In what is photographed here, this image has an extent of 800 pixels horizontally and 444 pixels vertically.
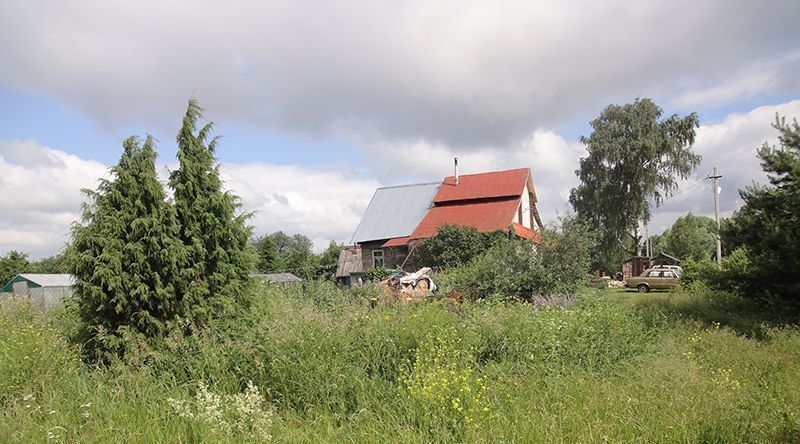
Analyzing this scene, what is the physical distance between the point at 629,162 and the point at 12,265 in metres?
53.4

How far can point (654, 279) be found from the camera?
29.6 metres

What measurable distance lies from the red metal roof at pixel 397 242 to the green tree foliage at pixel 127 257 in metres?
25.3

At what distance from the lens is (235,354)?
19.1 feet

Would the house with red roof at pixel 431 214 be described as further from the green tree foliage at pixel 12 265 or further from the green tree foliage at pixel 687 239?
the green tree foliage at pixel 12 265

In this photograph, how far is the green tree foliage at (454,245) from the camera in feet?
90.9

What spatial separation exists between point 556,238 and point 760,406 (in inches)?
337

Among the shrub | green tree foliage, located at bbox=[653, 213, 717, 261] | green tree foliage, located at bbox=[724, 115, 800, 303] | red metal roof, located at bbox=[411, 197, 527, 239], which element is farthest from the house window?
green tree foliage, located at bbox=[653, 213, 717, 261]

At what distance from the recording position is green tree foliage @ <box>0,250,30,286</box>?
47.8 m

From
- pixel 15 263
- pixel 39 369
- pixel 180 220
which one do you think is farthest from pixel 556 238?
pixel 15 263

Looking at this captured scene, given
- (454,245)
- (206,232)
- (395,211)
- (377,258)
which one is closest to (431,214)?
(395,211)

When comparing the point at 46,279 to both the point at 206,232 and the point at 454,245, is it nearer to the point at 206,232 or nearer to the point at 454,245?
the point at 454,245

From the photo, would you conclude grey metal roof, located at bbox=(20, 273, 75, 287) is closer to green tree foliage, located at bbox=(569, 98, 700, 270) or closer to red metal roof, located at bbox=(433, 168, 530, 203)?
red metal roof, located at bbox=(433, 168, 530, 203)

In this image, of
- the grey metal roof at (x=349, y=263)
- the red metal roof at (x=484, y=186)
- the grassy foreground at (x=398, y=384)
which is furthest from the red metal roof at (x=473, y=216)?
the grassy foreground at (x=398, y=384)

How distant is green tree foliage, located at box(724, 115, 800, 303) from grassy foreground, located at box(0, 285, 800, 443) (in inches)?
137
